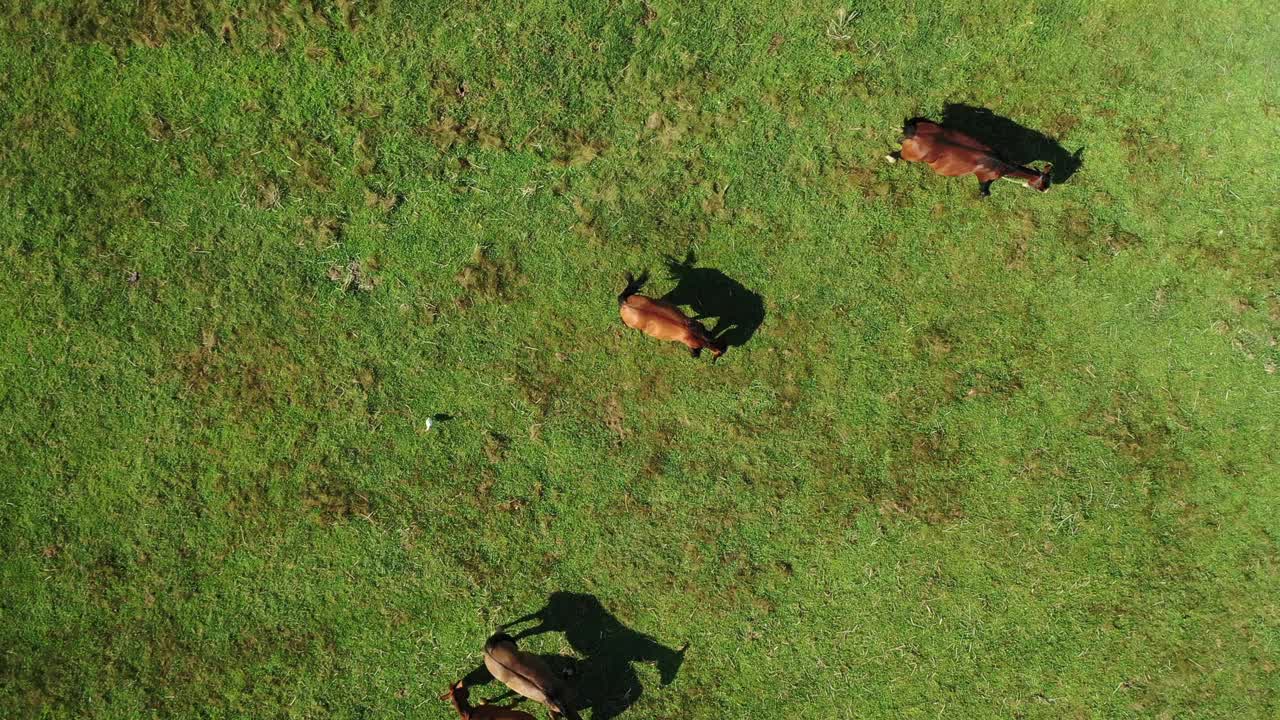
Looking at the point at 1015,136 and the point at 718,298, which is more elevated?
the point at 1015,136

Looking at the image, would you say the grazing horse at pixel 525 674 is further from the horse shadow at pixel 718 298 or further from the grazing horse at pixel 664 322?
the horse shadow at pixel 718 298

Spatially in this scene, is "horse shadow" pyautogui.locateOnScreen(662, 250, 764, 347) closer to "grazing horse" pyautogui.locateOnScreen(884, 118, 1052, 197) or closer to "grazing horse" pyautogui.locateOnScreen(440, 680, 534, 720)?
"grazing horse" pyautogui.locateOnScreen(884, 118, 1052, 197)

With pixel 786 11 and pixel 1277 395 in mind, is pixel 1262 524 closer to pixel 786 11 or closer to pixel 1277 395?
pixel 1277 395

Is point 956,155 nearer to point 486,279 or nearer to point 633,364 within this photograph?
point 633,364

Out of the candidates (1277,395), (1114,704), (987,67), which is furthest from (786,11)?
(1114,704)

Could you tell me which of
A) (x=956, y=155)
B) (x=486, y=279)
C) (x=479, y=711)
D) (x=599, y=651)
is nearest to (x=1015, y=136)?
(x=956, y=155)
